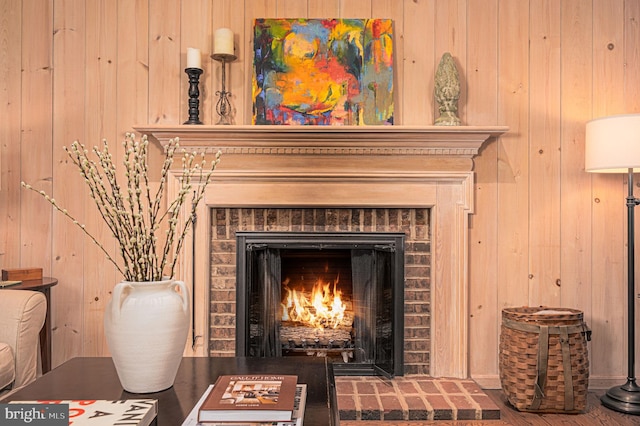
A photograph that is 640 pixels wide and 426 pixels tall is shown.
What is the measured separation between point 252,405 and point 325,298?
78.3 inches

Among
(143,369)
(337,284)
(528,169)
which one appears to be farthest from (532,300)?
(143,369)

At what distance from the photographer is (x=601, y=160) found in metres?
2.82

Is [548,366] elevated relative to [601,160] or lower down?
lower down

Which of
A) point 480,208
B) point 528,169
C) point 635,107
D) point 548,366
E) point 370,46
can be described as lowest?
point 548,366

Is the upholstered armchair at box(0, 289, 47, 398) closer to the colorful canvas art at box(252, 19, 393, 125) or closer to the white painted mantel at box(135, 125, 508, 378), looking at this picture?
the white painted mantel at box(135, 125, 508, 378)

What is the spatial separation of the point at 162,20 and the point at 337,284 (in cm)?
172

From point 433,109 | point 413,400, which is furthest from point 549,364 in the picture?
point 433,109

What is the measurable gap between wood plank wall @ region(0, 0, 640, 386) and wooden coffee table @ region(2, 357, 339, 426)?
1569mm

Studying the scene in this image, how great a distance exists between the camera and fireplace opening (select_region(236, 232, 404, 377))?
3.09 m

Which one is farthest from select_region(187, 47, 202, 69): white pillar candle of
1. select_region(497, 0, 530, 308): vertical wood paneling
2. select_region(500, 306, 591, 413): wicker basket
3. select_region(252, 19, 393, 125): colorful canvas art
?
select_region(500, 306, 591, 413): wicker basket

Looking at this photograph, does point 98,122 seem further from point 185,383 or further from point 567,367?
point 567,367

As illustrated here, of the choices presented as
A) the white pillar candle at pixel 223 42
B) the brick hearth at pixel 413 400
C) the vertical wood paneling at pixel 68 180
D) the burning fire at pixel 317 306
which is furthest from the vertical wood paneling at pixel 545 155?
the vertical wood paneling at pixel 68 180

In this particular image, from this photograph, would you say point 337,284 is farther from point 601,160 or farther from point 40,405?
point 40,405

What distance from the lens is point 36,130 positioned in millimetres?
3141
